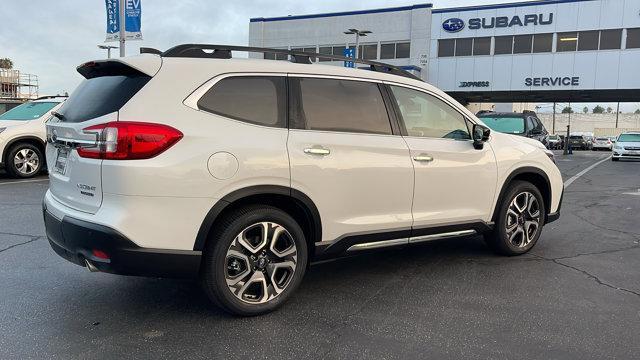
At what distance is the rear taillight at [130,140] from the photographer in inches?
126

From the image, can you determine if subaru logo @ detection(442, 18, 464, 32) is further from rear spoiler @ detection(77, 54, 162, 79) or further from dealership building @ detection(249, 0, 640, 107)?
rear spoiler @ detection(77, 54, 162, 79)

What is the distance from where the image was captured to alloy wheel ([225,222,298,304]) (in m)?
3.59

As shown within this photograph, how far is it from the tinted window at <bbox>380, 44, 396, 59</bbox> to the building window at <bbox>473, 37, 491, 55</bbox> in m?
6.17

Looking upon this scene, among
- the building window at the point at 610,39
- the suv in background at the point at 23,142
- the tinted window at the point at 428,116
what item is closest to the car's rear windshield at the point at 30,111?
the suv in background at the point at 23,142

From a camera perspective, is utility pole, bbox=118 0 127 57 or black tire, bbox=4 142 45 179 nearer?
black tire, bbox=4 142 45 179

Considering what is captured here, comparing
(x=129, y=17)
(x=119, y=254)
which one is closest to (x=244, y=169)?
(x=119, y=254)

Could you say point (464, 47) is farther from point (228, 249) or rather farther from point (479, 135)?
point (228, 249)

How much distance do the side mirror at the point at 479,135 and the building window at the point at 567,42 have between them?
3495 centimetres

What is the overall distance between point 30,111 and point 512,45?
32.7m

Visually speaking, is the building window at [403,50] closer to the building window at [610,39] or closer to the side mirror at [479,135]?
the building window at [610,39]

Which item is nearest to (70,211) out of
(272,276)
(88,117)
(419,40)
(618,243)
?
(88,117)

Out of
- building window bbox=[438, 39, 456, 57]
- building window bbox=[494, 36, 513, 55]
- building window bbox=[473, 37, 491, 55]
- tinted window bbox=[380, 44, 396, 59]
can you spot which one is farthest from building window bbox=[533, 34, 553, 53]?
tinted window bbox=[380, 44, 396, 59]

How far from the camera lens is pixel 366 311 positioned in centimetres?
387

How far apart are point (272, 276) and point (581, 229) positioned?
16.0 feet
